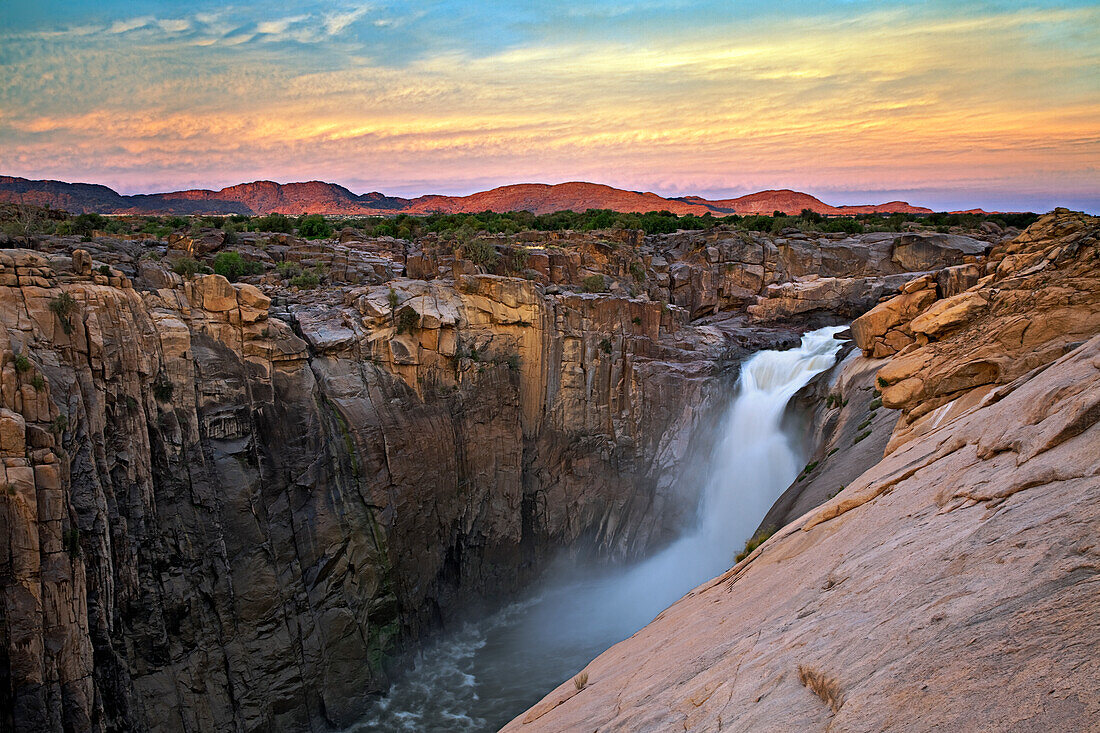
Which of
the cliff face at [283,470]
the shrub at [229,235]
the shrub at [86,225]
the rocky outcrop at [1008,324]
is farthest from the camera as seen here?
the shrub at [86,225]

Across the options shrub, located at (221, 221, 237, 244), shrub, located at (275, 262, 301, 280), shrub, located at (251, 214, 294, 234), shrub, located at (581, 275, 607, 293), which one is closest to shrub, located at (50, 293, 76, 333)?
shrub, located at (275, 262, 301, 280)

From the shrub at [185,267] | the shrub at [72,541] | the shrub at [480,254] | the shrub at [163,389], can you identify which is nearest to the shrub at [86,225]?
the shrub at [185,267]

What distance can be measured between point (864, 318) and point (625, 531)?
13570 millimetres

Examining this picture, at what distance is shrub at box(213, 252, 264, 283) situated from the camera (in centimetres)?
2412

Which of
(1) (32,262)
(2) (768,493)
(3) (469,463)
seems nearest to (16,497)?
(1) (32,262)

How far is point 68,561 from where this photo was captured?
1314 cm

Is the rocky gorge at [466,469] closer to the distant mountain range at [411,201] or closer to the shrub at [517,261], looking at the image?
the shrub at [517,261]

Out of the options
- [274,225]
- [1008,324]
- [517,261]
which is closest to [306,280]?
[517,261]

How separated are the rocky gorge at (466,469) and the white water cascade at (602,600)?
3.55 feet

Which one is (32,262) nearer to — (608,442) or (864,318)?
(608,442)

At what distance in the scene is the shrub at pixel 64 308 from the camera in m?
14.9

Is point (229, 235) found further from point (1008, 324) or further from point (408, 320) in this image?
point (1008, 324)

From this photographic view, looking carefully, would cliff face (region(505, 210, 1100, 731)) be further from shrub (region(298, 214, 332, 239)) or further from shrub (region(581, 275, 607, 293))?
shrub (region(298, 214, 332, 239))

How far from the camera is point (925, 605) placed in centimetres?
396
